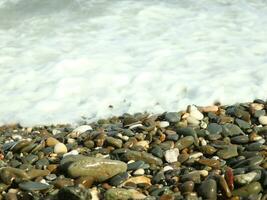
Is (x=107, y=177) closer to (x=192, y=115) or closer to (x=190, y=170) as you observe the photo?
(x=190, y=170)

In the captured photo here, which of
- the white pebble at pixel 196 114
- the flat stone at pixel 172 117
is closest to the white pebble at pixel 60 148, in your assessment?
the flat stone at pixel 172 117

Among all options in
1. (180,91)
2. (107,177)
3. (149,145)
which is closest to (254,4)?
(180,91)

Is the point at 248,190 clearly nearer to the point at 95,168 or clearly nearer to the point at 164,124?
the point at 95,168

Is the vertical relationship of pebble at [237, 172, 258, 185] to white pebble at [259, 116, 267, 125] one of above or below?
above

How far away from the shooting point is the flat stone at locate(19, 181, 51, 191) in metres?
3.38

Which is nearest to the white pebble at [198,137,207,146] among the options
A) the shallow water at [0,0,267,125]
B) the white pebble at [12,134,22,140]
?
the shallow water at [0,0,267,125]

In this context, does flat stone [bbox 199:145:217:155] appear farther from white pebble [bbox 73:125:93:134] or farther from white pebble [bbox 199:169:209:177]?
white pebble [bbox 73:125:93:134]

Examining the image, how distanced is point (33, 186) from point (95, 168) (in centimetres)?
43

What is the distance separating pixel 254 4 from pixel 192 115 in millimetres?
4026

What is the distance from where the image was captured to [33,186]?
3.40m

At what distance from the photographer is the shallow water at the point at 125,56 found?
5.02 m

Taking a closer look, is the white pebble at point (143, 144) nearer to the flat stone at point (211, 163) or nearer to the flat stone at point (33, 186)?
the flat stone at point (211, 163)

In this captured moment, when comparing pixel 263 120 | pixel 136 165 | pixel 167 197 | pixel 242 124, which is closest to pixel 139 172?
pixel 136 165

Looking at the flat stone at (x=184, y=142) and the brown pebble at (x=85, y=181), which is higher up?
the brown pebble at (x=85, y=181)
